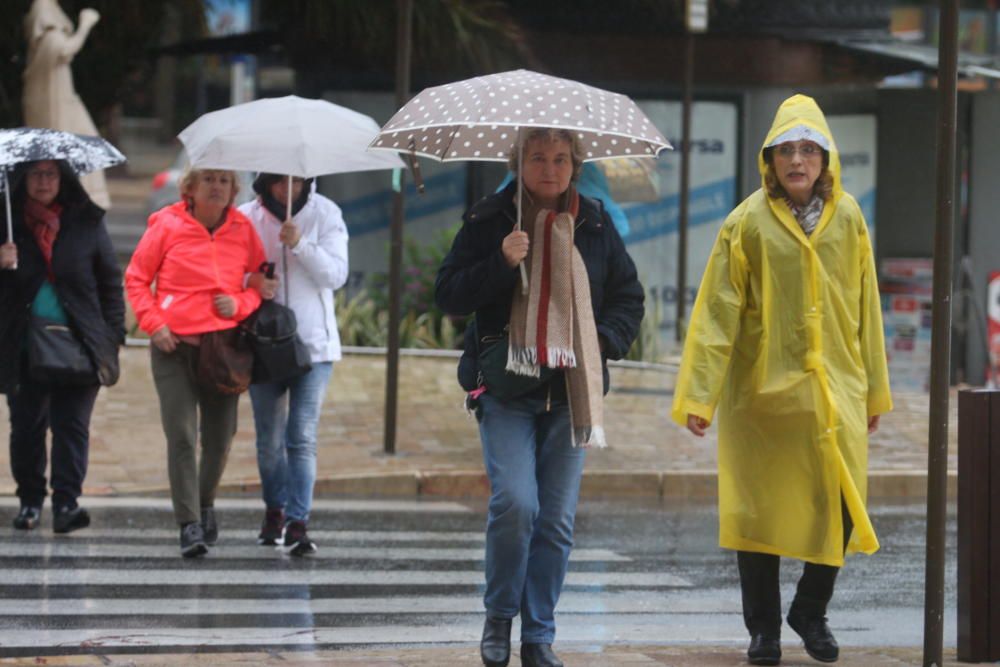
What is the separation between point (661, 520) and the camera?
1030cm

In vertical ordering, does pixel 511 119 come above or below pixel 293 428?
above

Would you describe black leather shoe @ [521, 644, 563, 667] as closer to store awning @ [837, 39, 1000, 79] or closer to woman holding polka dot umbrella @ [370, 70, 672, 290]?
woman holding polka dot umbrella @ [370, 70, 672, 290]

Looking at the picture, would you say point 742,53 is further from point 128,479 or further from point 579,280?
point 579,280

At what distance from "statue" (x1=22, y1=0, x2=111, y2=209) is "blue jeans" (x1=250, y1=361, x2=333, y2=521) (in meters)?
8.51

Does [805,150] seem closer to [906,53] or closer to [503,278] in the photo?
[503,278]

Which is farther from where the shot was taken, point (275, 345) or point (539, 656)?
point (275, 345)

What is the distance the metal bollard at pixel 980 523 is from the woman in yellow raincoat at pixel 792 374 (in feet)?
1.04

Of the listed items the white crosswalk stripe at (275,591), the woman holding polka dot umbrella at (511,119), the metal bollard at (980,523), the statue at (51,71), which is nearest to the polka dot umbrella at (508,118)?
the woman holding polka dot umbrella at (511,119)

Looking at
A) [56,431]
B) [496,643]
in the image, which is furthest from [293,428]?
[496,643]

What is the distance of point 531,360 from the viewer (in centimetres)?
575

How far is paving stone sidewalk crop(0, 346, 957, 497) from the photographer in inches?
431

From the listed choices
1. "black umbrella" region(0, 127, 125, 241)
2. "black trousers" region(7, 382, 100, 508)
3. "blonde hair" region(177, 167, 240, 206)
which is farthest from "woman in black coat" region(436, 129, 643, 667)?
"black trousers" region(7, 382, 100, 508)

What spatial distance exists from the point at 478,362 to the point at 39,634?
1.99m

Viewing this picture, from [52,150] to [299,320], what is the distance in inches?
52.3
